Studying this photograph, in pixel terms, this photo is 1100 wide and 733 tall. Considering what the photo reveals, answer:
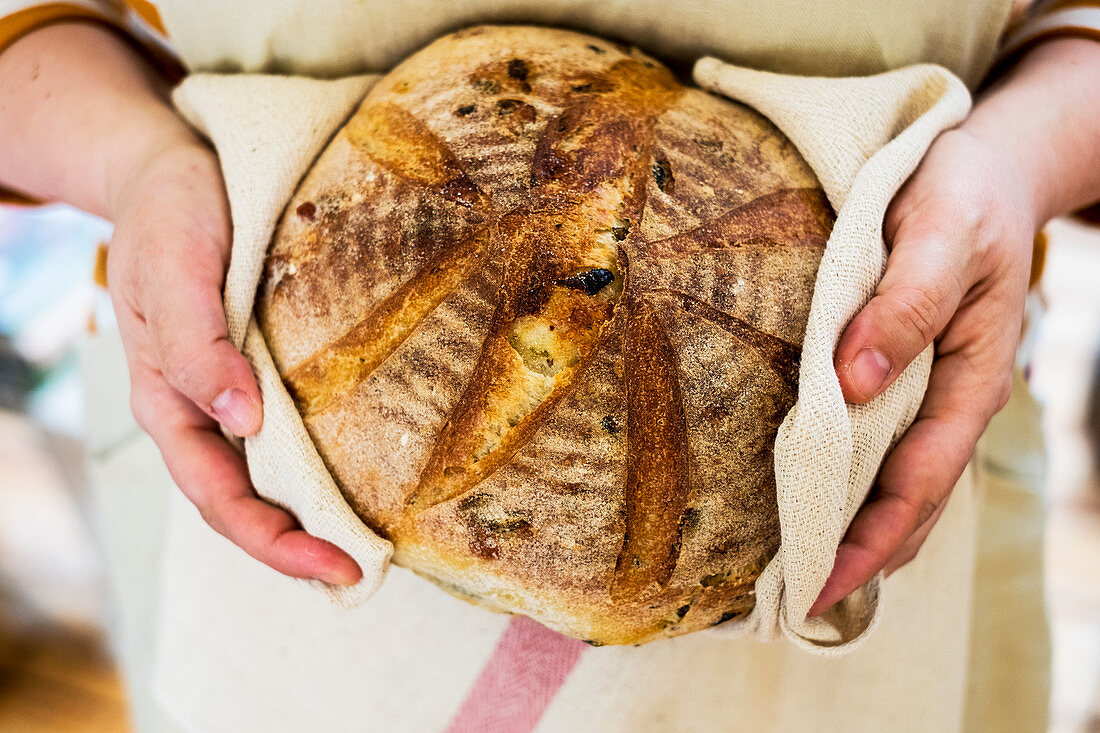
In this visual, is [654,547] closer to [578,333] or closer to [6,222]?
[578,333]

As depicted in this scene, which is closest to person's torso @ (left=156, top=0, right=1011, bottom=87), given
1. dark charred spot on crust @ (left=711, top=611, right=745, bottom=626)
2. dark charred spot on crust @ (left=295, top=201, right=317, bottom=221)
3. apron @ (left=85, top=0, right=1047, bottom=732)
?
apron @ (left=85, top=0, right=1047, bottom=732)

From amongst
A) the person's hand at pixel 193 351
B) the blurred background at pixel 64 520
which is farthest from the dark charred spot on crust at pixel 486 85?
the blurred background at pixel 64 520

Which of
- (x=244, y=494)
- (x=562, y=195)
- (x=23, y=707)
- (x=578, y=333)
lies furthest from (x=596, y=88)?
(x=23, y=707)

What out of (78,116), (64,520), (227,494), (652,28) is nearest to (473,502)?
(227,494)

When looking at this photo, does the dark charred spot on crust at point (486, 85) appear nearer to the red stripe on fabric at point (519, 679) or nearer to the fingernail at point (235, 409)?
the fingernail at point (235, 409)

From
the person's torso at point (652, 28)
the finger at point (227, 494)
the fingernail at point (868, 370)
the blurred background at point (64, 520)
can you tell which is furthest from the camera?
the blurred background at point (64, 520)

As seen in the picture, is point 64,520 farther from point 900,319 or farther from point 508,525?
point 900,319
